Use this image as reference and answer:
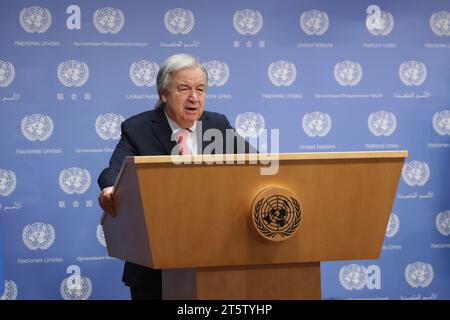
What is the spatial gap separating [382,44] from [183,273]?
365cm

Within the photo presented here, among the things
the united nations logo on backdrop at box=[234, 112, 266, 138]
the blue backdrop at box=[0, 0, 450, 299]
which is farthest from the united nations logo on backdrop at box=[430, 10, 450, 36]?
the united nations logo on backdrop at box=[234, 112, 266, 138]

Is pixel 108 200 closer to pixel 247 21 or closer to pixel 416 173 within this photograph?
pixel 247 21

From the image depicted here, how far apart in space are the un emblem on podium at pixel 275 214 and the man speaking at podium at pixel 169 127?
99 cm

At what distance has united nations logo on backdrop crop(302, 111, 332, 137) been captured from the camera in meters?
5.44

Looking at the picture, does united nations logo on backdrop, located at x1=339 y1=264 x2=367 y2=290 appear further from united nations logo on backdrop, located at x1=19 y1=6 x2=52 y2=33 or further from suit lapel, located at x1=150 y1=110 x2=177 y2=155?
united nations logo on backdrop, located at x1=19 y1=6 x2=52 y2=33

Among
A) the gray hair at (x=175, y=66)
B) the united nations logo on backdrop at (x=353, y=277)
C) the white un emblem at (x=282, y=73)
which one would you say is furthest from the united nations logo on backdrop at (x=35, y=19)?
the united nations logo on backdrop at (x=353, y=277)

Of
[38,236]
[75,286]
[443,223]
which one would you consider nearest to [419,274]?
[443,223]

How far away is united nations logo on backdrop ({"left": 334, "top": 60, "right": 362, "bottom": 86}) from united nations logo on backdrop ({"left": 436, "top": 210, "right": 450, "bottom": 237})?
4.16 feet

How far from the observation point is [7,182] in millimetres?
4891

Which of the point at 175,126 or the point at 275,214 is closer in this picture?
the point at 275,214

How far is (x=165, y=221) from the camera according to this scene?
7.43 ft

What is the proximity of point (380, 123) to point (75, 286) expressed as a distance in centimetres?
264

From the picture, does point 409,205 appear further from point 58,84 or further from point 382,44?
point 58,84
